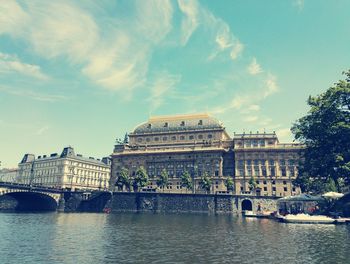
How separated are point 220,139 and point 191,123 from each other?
1545cm

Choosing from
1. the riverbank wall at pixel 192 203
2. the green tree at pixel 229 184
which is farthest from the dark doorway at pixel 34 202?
the green tree at pixel 229 184

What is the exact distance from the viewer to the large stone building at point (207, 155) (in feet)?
338

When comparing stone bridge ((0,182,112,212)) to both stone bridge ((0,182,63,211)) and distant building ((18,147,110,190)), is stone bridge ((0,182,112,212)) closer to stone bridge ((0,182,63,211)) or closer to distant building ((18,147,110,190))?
stone bridge ((0,182,63,211))

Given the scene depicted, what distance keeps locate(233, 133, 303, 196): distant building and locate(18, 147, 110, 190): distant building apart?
63.0 m

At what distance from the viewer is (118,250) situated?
23.7 metres

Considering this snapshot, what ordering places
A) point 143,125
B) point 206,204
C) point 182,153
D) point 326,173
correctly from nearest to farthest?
point 326,173 < point 206,204 < point 182,153 < point 143,125

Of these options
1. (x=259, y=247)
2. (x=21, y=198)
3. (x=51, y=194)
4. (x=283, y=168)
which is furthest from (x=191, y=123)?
(x=259, y=247)

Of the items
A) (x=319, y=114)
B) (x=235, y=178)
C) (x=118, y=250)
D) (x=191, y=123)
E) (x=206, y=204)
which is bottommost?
(x=118, y=250)

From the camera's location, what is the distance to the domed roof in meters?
120

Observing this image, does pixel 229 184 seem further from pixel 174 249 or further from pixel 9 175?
pixel 9 175

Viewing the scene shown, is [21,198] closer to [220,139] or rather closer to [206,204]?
[206,204]

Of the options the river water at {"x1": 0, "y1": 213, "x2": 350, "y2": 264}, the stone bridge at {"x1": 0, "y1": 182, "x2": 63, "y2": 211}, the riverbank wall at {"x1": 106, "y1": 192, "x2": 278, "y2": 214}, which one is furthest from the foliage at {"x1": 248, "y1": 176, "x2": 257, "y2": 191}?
the river water at {"x1": 0, "y1": 213, "x2": 350, "y2": 264}

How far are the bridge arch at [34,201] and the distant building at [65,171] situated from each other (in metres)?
29.1

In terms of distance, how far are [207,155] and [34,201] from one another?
203 feet
